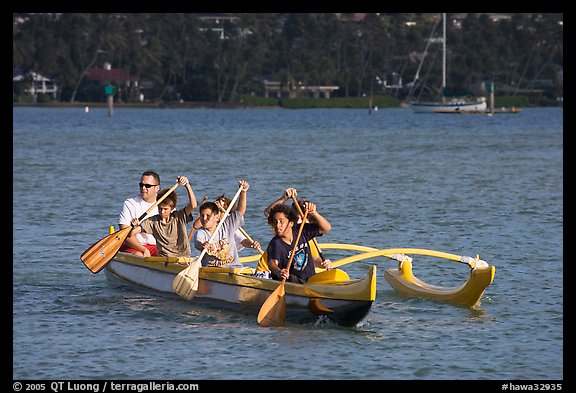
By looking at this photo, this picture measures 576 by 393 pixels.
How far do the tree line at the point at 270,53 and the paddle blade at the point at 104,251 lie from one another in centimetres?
13832

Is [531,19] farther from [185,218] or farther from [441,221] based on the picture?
[185,218]

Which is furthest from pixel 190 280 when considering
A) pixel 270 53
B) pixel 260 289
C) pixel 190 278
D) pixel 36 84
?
pixel 270 53

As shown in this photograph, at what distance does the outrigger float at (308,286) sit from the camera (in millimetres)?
14945

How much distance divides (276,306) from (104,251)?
12.0 ft

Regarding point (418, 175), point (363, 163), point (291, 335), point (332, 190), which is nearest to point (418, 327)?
point (291, 335)

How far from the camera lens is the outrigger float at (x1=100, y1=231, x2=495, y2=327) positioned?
1495cm

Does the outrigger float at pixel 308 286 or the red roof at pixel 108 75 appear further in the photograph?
the red roof at pixel 108 75

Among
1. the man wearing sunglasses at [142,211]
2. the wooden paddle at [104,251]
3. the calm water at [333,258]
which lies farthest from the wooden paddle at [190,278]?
the man wearing sunglasses at [142,211]

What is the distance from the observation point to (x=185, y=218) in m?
17.6

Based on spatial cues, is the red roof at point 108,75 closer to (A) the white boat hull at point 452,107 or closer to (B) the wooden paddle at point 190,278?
(A) the white boat hull at point 452,107

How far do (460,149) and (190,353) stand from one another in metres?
47.6

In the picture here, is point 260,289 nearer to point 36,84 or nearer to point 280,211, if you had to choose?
point 280,211

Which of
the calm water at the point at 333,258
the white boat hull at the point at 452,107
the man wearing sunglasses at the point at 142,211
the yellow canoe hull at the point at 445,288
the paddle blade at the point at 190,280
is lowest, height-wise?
the white boat hull at the point at 452,107

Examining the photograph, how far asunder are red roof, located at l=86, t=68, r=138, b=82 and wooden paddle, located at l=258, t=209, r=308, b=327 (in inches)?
5678
